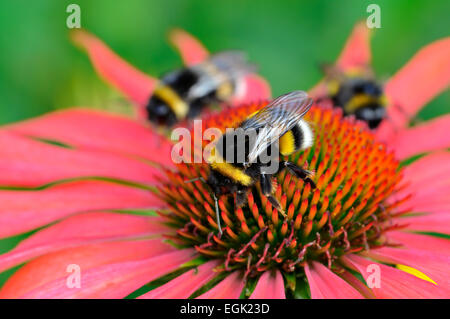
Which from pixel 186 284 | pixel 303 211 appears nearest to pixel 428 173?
pixel 303 211

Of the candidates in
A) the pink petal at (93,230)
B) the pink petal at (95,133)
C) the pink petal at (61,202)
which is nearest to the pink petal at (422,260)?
the pink petal at (93,230)

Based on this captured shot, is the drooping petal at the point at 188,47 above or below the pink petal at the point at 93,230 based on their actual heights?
above

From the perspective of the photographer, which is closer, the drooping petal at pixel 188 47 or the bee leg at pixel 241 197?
the bee leg at pixel 241 197

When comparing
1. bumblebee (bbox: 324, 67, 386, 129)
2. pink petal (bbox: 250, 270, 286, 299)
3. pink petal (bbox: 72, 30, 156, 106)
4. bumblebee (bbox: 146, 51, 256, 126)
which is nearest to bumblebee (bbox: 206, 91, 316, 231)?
pink petal (bbox: 250, 270, 286, 299)

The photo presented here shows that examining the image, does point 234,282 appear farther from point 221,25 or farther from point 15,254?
point 221,25

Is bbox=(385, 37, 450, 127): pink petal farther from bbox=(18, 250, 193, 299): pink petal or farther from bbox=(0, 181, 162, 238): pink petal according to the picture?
bbox=(18, 250, 193, 299): pink petal

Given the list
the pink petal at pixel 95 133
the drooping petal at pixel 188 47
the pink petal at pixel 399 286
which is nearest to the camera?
the pink petal at pixel 399 286

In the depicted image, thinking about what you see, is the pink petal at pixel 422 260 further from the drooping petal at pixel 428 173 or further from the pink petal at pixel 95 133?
the pink petal at pixel 95 133

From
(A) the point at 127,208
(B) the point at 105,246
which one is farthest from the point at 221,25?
(B) the point at 105,246
